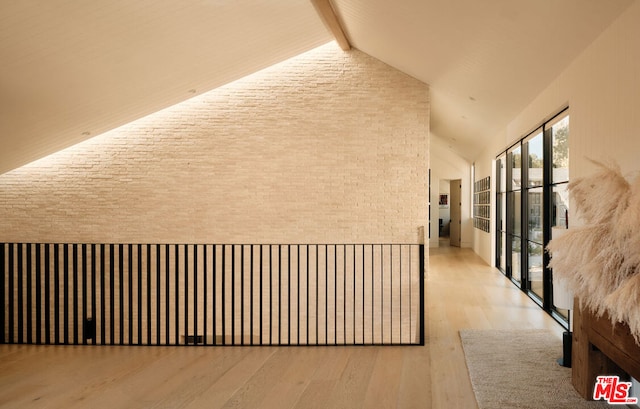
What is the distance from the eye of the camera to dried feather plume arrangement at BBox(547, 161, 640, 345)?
92.0 inches

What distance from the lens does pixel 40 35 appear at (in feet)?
15.3

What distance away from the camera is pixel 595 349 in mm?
3518

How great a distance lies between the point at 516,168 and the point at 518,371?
16.9 feet

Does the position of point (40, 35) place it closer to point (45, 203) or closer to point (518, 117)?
point (45, 203)

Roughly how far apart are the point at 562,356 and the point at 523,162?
4149 millimetres

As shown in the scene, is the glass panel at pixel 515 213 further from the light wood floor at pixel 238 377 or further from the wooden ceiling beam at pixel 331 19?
the wooden ceiling beam at pixel 331 19

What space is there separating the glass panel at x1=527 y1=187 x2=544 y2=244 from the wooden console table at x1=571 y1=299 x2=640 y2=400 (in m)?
3.34

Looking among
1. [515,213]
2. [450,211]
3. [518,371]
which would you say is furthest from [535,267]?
[450,211]

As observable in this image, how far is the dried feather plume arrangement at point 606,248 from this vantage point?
2.34m

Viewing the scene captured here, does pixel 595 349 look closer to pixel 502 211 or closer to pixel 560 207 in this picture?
pixel 560 207

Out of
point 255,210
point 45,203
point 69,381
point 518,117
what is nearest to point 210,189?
point 255,210

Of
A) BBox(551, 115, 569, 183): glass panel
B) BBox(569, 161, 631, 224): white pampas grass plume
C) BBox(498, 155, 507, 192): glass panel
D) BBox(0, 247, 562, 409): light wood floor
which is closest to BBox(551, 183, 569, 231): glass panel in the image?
BBox(551, 115, 569, 183): glass panel

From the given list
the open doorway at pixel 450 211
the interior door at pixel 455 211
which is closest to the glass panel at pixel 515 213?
the interior door at pixel 455 211

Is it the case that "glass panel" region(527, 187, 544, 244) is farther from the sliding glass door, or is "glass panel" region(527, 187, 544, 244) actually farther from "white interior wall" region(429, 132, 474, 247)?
"white interior wall" region(429, 132, 474, 247)
